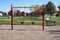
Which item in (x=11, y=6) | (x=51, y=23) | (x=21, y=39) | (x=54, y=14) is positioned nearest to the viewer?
(x=21, y=39)

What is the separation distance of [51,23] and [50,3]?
52566 millimetres

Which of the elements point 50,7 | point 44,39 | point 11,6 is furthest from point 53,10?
point 44,39

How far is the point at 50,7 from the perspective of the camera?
248ft

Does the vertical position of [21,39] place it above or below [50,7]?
below

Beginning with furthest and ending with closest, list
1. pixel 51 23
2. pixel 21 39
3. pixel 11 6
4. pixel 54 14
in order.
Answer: pixel 54 14 → pixel 51 23 → pixel 11 6 → pixel 21 39

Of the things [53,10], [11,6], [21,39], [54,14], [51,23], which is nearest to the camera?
[21,39]

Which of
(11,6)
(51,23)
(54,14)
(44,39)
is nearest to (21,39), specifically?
(44,39)

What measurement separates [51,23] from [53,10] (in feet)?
158

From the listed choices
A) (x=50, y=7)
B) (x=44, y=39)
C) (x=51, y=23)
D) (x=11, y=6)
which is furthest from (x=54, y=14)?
(x=44, y=39)

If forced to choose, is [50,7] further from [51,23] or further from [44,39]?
[44,39]

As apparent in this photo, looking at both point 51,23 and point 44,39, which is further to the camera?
point 51,23

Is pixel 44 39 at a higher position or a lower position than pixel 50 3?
lower

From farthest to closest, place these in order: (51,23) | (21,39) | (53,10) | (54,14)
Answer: (54,14) → (53,10) → (51,23) → (21,39)

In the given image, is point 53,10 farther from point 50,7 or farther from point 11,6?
point 11,6
